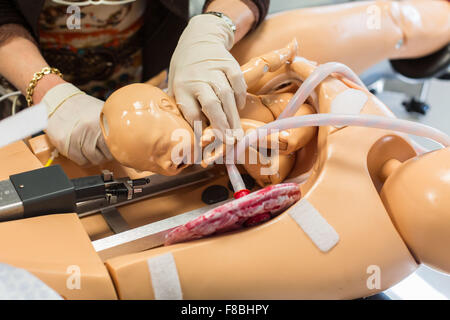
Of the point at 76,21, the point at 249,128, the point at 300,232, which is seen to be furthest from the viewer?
the point at 76,21

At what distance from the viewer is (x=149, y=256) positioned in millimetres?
744

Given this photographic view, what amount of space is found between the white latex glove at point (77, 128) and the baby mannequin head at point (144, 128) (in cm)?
15

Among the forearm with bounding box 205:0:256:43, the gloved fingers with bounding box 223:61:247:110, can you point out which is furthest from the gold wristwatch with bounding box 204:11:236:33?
the gloved fingers with bounding box 223:61:247:110

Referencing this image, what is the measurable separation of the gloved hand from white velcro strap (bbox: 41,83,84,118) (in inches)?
10.1

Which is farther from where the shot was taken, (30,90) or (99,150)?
(30,90)

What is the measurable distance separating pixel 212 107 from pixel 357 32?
0.69 metres

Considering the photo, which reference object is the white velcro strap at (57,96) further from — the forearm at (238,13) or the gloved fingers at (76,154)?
the forearm at (238,13)

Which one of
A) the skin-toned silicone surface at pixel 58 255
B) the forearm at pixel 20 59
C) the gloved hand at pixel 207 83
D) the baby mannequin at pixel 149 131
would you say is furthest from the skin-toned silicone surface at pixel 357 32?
the skin-toned silicone surface at pixel 58 255

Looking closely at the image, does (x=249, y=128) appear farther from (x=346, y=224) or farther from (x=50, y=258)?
(x=50, y=258)

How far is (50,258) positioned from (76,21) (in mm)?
778

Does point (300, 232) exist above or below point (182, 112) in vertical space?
below

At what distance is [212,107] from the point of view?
0.91 meters
